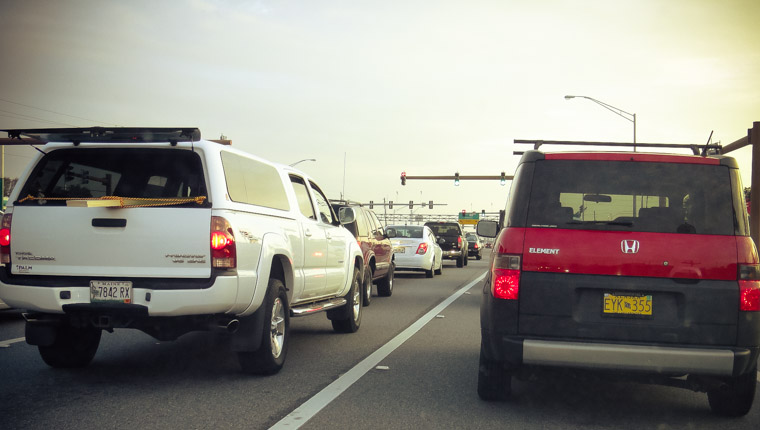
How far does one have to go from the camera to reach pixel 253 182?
7336 millimetres

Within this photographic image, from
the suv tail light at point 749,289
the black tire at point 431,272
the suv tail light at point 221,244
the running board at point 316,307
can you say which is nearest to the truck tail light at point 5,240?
the suv tail light at point 221,244

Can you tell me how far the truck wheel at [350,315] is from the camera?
33.4 feet

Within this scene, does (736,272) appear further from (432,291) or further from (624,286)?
(432,291)

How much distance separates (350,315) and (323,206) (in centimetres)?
150

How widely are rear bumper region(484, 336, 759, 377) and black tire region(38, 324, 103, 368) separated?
13.5 feet

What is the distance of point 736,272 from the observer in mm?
5395

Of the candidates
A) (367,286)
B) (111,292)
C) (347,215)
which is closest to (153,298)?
(111,292)

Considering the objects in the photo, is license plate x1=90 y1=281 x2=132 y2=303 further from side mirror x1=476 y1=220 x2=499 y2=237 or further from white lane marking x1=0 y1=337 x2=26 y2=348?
side mirror x1=476 y1=220 x2=499 y2=237

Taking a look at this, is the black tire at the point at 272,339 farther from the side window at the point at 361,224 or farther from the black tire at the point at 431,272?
the black tire at the point at 431,272

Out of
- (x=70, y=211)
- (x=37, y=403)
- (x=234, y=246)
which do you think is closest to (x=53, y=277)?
(x=70, y=211)

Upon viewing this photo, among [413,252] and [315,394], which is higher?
[413,252]

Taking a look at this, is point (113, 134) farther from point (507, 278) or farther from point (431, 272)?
point (431, 272)

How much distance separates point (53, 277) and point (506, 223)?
3.71 meters

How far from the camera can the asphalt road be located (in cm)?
552
